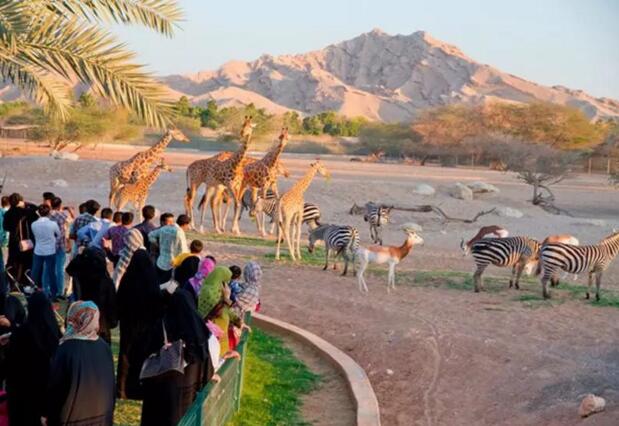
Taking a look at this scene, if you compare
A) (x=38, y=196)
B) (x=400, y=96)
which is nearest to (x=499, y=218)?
(x=38, y=196)

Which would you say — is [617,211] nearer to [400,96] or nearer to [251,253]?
[251,253]

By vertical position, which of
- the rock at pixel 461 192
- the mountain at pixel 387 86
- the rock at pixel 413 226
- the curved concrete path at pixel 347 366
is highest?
the mountain at pixel 387 86

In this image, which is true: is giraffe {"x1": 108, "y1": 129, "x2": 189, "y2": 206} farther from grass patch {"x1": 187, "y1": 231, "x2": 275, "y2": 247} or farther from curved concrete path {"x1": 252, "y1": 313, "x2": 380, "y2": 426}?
curved concrete path {"x1": 252, "y1": 313, "x2": 380, "y2": 426}

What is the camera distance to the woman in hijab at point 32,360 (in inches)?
240

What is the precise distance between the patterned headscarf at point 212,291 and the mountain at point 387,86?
476ft

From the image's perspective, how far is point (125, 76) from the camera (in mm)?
9664

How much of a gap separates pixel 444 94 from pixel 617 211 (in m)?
142

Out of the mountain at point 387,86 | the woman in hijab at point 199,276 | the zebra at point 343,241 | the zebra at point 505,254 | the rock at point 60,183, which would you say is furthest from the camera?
the mountain at point 387,86

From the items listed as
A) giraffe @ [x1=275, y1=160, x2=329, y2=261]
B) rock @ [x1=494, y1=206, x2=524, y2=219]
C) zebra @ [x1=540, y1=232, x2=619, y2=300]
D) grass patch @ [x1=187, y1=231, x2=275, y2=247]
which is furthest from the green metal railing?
rock @ [x1=494, y1=206, x2=524, y2=219]

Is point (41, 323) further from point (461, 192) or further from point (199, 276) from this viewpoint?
point (461, 192)

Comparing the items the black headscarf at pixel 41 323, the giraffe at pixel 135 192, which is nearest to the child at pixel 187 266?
the black headscarf at pixel 41 323

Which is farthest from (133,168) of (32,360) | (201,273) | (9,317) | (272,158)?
(32,360)

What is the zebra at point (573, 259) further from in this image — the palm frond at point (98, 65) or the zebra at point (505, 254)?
the palm frond at point (98, 65)

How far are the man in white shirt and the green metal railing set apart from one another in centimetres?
383
